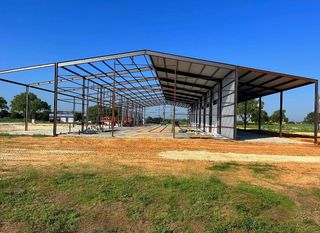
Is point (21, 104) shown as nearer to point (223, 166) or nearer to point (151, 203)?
point (223, 166)

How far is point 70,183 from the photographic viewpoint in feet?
21.4

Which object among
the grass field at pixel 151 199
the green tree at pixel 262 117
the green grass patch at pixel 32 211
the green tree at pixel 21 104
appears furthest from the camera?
the green tree at pixel 21 104

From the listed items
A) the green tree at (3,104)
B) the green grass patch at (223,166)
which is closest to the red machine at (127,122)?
the green grass patch at (223,166)

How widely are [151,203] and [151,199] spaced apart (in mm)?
137

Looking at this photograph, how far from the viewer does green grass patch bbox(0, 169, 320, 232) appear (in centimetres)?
492

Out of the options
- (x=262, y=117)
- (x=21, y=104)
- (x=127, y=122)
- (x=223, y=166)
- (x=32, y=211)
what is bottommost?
(x=32, y=211)

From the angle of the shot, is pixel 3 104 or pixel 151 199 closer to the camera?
pixel 151 199

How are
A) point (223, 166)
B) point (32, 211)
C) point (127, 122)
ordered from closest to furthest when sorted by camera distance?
1. point (32, 211)
2. point (223, 166)
3. point (127, 122)

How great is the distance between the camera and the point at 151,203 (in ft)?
18.5

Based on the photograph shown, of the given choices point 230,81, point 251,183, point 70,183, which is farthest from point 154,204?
point 230,81

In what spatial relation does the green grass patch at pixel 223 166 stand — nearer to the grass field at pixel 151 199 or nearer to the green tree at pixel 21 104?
the grass field at pixel 151 199

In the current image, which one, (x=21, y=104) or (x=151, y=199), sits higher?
(x=21, y=104)

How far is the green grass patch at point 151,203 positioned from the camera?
16.1 feet

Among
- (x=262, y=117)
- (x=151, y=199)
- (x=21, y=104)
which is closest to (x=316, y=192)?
(x=151, y=199)
